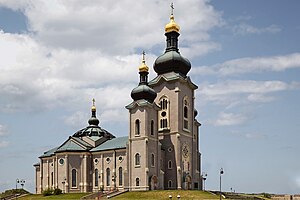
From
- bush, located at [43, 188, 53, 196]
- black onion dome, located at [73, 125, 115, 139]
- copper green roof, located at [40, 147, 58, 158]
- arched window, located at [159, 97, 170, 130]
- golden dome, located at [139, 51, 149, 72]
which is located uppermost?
golden dome, located at [139, 51, 149, 72]

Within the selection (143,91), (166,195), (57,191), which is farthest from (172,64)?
(57,191)

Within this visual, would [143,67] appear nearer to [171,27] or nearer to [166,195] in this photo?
[171,27]

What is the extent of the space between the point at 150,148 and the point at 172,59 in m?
17.4

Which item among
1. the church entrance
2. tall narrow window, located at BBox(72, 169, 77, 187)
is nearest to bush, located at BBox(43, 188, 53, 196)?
tall narrow window, located at BBox(72, 169, 77, 187)

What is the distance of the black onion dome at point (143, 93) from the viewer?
88.0 m

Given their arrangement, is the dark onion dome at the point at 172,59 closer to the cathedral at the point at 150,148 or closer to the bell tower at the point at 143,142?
the cathedral at the point at 150,148

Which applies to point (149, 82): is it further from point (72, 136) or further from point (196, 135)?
point (72, 136)

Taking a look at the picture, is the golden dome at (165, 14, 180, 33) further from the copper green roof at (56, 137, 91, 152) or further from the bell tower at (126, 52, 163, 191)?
the copper green roof at (56, 137, 91, 152)

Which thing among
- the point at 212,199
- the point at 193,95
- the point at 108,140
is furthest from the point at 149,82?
the point at 212,199

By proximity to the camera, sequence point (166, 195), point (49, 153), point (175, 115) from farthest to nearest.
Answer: point (49, 153) → point (175, 115) → point (166, 195)

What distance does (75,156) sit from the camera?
3738 inches

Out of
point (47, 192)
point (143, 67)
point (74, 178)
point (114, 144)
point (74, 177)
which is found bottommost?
point (47, 192)

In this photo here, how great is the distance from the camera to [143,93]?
8794cm

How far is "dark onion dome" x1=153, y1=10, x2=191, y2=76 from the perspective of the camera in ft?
305
